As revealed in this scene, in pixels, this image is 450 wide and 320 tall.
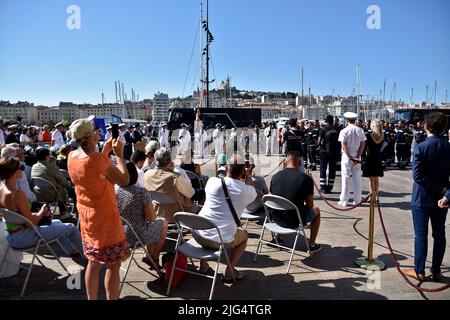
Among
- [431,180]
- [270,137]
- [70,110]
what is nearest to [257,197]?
[431,180]

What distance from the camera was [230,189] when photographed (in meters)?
3.94

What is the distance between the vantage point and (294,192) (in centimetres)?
464

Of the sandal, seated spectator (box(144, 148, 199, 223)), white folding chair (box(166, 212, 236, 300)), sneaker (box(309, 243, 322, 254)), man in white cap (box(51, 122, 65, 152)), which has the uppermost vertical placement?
man in white cap (box(51, 122, 65, 152))

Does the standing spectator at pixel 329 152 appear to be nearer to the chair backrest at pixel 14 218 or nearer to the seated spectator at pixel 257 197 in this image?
the seated spectator at pixel 257 197

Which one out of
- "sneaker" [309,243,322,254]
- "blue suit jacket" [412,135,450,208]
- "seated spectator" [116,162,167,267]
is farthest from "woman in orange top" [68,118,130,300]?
"blue suit jacket" [412,135,450,208]

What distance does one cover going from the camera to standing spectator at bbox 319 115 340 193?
29.4 ft

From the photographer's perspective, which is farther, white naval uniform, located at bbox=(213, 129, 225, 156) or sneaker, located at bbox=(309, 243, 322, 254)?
white naval uniform, located at bbox=(213, 129, 225, 156)

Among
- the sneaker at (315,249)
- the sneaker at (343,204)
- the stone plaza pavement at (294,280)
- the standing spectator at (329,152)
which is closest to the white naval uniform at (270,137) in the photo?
the standing spectator at (329,152)

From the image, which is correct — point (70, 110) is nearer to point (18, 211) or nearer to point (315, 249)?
point (18, 211)

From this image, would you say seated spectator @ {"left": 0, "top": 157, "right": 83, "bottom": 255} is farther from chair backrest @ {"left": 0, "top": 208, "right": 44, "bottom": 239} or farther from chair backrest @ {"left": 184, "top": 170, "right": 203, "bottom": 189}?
chair backrest @ {"left": 184, "top": 170, "right": 203, "bottom": 189}

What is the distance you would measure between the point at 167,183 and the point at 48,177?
8.56ft

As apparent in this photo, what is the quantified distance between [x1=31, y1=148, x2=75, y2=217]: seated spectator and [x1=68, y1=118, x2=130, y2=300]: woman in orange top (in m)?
3.36
